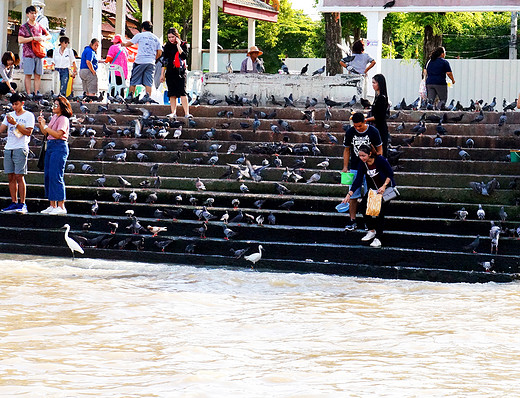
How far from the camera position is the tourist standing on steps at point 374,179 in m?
10.9

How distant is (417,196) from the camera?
12.0 meters

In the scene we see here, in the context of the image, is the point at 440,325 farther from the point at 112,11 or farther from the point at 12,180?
the point at 112,11

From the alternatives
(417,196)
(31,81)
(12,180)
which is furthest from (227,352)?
(31,81)

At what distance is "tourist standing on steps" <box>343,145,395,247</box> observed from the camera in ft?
35.7

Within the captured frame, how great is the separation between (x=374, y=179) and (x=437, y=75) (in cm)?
584

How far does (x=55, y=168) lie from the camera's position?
12.1 meters

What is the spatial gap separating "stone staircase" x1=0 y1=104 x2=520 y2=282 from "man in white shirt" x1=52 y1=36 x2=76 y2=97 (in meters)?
3.36

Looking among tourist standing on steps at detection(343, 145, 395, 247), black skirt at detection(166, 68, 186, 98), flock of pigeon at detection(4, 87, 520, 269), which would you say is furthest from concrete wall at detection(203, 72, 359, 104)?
tourist standing on steps at detection(343, 145, 395, 247)

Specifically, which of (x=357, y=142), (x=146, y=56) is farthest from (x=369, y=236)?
(x=146, y=56)

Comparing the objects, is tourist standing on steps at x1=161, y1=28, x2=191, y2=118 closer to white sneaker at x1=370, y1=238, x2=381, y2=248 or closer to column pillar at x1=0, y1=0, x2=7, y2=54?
white sneaker at x1=370, y1=238, x2=381, y2=248

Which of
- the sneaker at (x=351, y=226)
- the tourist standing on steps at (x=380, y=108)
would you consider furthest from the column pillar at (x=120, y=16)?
the sneaker at (x=351, y=226)

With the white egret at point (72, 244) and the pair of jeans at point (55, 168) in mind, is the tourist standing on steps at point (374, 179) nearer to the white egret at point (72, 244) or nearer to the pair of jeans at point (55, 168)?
the white egret at point (72, 244)

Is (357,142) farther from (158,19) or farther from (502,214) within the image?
(158,19)

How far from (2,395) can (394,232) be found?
6291mm
